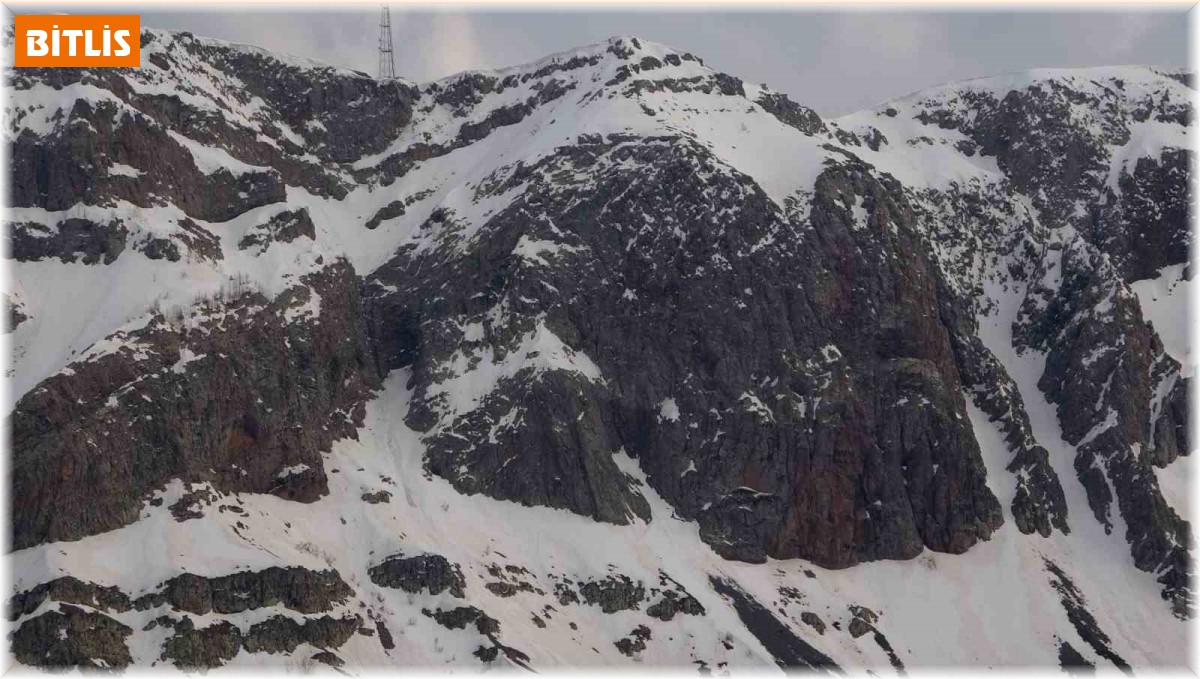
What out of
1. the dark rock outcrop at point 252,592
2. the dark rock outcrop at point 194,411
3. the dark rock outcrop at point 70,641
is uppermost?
the dark rock outcrop at point 194,411

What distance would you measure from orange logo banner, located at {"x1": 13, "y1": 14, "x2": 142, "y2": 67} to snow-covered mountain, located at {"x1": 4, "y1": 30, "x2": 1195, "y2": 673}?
1671 centimetres

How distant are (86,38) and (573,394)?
51.3 meters

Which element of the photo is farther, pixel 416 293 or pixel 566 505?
pixel 416 293

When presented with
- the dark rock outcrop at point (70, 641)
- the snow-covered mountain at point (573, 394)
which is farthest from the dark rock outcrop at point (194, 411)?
the dark rock outcrop at point (70, 641)

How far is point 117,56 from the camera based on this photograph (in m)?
125

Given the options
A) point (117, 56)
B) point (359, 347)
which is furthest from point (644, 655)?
point (117, 56)

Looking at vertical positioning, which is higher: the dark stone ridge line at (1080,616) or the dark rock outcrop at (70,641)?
the dark rock outcrop at (70,641)

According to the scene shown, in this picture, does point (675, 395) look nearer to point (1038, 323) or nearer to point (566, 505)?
point (566, 505)

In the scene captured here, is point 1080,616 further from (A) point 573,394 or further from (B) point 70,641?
(B) point 70,641

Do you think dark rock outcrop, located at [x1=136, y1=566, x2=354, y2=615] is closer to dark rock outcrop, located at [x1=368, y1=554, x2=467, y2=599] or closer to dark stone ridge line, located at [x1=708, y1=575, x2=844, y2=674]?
dark rock outcrop, located at [x1=368, y1=554, x2=467, y2=599]

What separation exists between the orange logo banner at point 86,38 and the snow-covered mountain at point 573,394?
1671 centimetres

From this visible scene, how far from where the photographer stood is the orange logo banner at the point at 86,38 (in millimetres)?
125312

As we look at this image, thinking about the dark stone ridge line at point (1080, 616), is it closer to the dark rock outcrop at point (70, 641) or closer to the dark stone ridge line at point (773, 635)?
the dark stone ridge line at point (773, 635)

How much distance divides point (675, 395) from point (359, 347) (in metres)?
30.5
